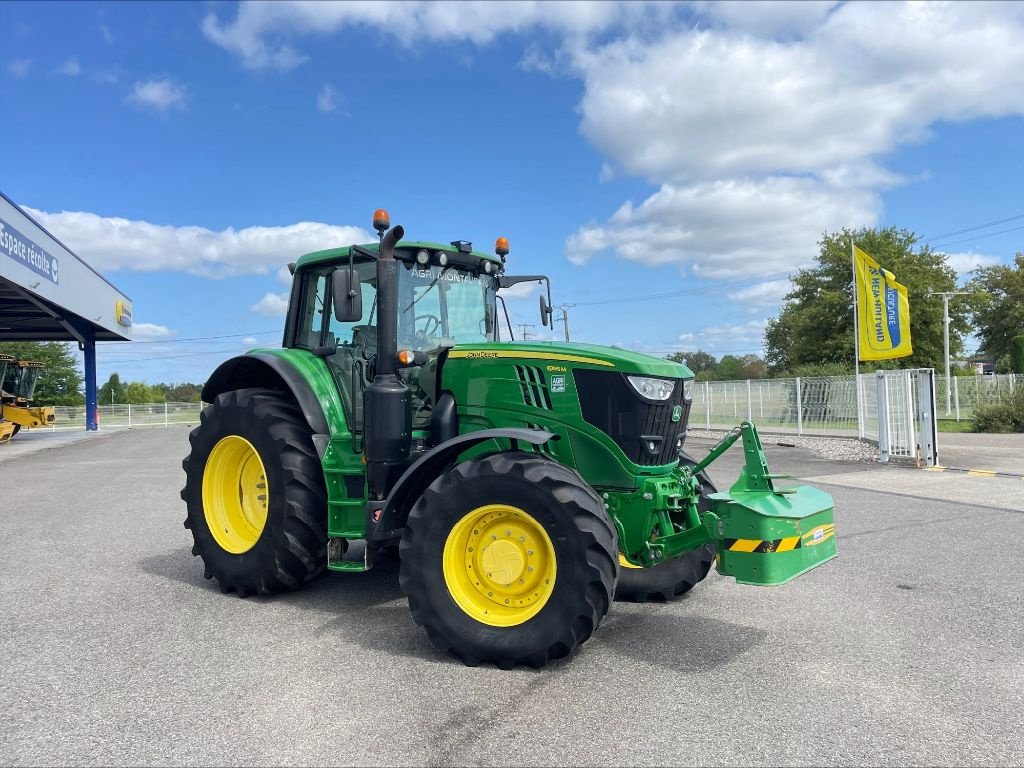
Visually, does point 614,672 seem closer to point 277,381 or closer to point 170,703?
point 170,703

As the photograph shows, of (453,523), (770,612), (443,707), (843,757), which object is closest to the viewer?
(843,757)

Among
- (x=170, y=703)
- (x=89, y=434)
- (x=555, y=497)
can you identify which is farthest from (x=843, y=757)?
(x=89, y=434)

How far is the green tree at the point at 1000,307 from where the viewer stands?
4444 centimetres

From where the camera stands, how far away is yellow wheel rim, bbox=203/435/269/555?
561cm

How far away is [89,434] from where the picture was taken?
105 feet

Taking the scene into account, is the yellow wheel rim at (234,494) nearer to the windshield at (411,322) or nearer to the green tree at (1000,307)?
the windshield at (411,322)

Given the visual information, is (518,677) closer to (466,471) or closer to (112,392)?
(466,471)

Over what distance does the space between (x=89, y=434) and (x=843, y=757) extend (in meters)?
34.7

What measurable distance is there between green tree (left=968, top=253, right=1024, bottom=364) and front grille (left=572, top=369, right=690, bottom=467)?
4628cm

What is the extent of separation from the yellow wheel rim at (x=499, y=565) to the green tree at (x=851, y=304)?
34.8 metres

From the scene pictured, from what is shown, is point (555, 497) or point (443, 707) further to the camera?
point (555, 497)

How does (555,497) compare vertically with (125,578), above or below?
above

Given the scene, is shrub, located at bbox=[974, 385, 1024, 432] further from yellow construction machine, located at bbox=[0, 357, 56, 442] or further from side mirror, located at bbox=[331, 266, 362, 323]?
yellow construction machine, located at bbox=[0, 357, 56, 442]

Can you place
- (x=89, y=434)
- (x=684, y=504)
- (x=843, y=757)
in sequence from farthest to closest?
1. (x=89, y=434)
2. (x=684, y=504)
3. (x=843, y=757)
